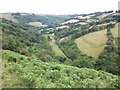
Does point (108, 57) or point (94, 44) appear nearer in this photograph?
point (108, 57)

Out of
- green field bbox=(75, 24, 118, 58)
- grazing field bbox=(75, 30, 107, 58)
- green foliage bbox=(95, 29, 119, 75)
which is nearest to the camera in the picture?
green foliage bbox=(95, 29, 119, 75)

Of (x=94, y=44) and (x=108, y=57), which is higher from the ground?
(x=94, y=44)

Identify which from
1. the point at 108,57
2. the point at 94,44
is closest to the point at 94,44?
the point at 94,44

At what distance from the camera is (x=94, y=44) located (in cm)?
9619

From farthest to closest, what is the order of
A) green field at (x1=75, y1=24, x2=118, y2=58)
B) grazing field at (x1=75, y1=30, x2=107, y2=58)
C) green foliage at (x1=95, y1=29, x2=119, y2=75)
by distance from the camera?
green field at (x1=75, y1=24, x2=118, y2=58) → grazing field at (x1=75, y1=30, x2=107, y2=58) → green foliage at (x1=95, y1=29, x2=119, y2=75)

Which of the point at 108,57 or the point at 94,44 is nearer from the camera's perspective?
the point at 108,57

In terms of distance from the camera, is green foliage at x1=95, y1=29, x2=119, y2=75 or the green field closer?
green foliage at x1=95, y1=29, x2=119, y2=75

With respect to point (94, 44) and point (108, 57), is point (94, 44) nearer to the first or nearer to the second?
point (94, 44)

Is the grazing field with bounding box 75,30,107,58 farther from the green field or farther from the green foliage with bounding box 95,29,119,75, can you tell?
the green foliage with bounding box 95,29,119,75

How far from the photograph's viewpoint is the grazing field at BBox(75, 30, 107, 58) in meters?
88.4

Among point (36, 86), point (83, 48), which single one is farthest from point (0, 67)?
point (83, 48)

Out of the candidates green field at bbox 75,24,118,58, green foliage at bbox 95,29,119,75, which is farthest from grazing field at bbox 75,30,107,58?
green foliage at bbox 95,29,119,75

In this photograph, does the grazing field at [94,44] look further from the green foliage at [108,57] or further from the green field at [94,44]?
the green foliage at [108,57]

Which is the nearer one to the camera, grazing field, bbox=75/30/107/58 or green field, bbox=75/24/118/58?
grazing field, bbox=75/30/107/58
